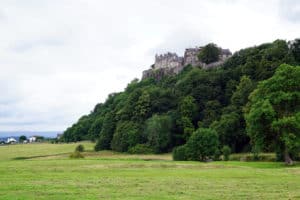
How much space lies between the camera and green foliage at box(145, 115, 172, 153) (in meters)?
102

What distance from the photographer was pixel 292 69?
2073 inches

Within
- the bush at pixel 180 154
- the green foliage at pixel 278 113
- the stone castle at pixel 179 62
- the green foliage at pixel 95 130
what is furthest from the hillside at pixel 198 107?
the stone castle at pixel 179 62

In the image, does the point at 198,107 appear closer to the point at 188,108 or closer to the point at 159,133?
the point at 188,108

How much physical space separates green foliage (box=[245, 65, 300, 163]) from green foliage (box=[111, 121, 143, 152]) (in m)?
57.3

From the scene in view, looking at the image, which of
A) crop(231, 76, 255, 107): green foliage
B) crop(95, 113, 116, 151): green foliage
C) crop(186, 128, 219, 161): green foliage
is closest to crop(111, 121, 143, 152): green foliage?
crop(95, 113, 116, 151): green foliage

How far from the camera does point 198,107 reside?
108562 mm

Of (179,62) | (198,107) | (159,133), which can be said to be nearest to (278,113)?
(159,133)

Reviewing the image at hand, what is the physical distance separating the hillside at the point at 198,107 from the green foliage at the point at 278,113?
33.1 m

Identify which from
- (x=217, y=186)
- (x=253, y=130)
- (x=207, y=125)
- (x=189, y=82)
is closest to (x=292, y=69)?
(x=253, y=130)

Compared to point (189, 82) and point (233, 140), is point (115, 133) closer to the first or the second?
point (189, 82)

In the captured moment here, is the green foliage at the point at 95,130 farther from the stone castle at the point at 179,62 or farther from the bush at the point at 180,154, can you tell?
the bush at the point at 180,154

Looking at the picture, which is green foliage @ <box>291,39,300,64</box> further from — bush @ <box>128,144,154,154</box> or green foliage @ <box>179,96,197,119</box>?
bush @ <box>128,144,154,154</box>

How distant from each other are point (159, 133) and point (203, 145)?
1484 inches

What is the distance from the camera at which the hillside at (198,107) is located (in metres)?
92.4
